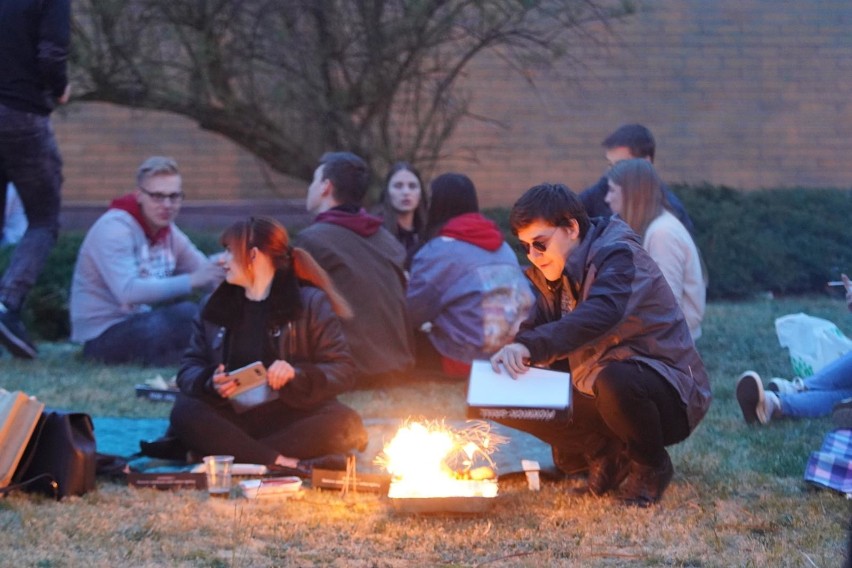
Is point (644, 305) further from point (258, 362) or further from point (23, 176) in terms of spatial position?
point (23, 176)

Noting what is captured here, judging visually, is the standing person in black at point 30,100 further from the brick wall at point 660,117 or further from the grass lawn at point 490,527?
the brick wall at point 660,117

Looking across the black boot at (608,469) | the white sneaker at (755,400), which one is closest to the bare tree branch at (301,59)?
the white sneaker at (755,400)

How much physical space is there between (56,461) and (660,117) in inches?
439

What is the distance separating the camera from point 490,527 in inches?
169

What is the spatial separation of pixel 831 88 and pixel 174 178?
32.5 ft

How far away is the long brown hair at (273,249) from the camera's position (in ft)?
17.2

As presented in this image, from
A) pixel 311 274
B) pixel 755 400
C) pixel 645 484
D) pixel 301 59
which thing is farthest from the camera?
pixel 301 59

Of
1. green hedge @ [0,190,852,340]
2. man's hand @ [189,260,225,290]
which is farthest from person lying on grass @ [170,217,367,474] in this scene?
green hedge @ [0,190,852,340]

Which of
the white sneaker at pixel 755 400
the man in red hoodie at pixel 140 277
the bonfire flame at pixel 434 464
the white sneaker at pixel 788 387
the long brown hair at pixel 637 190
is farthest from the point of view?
the man in red hoodie at pixel 140 277

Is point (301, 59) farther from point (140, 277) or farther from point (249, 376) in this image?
point (249, 376)

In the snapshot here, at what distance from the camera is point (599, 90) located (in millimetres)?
14500

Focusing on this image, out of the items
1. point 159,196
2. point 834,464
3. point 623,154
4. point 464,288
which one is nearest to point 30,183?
point 159,196

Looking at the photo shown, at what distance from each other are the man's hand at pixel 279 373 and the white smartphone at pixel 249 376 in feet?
0.09

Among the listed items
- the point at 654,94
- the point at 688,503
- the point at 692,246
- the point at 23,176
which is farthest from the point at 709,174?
the point at 688,503
